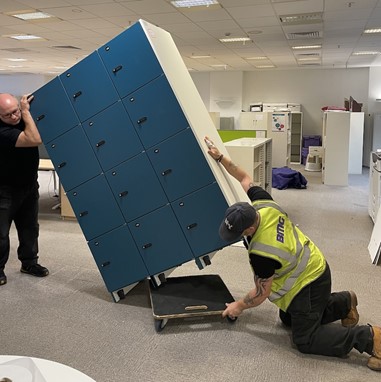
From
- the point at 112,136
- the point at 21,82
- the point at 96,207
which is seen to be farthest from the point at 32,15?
the point at 21,82

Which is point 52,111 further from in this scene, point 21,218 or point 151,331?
point 151,331

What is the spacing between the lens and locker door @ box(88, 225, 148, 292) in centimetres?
299

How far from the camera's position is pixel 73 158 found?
3.04m

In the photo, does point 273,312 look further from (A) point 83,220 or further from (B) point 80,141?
(B) point 80,141

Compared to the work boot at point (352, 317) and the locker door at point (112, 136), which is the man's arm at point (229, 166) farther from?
the work boot at point (352, 317)

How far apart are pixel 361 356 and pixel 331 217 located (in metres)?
3.41

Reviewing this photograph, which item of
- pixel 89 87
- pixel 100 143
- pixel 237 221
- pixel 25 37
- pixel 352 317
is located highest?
pixel 25 37

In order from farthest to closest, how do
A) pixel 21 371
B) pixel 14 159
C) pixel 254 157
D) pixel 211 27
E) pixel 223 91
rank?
pixel 223 91 → pixel 211 27 → pixel 254 157 → pixel 14 159 → pixel 21 371

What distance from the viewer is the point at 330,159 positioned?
816cm

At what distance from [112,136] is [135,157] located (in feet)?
0.73

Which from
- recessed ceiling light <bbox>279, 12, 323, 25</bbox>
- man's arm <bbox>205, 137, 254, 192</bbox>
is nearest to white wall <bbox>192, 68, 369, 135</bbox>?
recessed ceiling light <bbox>279, 12, 323, 25</bbox>

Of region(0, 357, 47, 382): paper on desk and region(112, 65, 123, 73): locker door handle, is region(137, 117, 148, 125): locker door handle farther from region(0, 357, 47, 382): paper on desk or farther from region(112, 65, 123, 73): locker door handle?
region(0, 357, 47, 382): paper on desk

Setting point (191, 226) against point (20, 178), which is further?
point (20, 178)

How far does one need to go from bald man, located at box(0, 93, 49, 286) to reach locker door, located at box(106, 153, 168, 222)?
2.42ft
